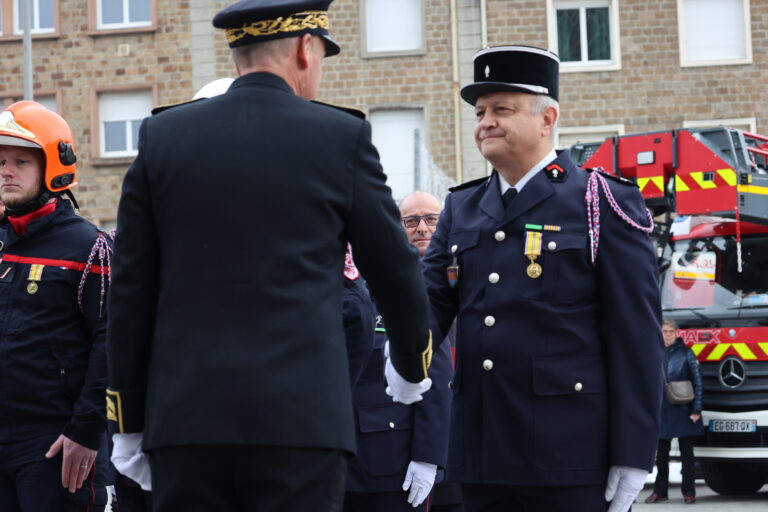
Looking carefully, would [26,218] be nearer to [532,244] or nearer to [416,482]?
[416,482]

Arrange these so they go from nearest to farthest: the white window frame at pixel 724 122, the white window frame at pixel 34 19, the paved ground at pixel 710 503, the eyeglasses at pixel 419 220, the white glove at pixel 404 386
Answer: the white glove at pixel 404 386, the eyeglasses at pixel 419 220, the paved ground at pixel 710 503, the white window frame at pixel 724 122, the white window frame at pixel 34 19

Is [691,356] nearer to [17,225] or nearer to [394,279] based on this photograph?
[17,225]

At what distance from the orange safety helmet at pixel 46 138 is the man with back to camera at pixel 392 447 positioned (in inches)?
59.7

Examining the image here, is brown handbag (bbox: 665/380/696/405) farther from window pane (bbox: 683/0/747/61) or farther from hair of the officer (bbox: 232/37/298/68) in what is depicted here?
window pane (bbox: 683/0/747/61)

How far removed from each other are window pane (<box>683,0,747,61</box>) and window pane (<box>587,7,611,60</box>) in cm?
161

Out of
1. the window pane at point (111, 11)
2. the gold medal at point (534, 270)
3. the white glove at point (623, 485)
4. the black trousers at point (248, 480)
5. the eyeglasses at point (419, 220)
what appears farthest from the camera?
the window pane at point (111, 11)

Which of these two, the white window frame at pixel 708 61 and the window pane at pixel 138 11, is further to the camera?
the window pane at pixel 138 11

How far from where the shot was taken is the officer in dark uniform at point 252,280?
3445 millimetres

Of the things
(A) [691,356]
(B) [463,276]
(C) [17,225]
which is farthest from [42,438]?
(A) [691,356]

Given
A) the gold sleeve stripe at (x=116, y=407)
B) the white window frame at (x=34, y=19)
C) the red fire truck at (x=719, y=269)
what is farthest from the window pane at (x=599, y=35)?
the gold sleeve stripe at (x=116, y=407)

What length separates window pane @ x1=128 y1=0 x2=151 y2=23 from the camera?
1272 inches

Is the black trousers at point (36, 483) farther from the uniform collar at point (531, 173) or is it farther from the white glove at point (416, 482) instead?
the uniform collar at point (531, 173)

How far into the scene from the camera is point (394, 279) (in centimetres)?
371

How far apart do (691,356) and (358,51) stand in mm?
17370
